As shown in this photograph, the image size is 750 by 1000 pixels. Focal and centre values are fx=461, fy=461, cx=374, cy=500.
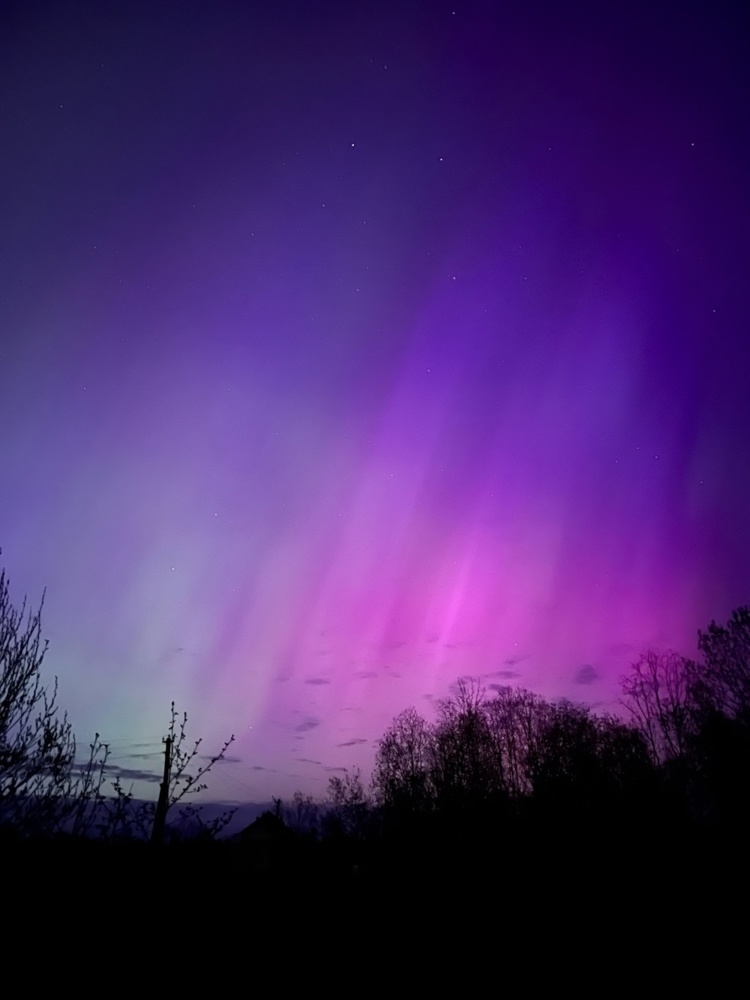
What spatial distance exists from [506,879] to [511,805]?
1867 centimetres

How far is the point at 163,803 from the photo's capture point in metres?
17.8

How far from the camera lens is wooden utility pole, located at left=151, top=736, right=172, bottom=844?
16.7 meters

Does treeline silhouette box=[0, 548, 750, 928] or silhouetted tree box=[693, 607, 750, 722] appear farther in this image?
silhouetted tree box=[693, 607, 750, 722]

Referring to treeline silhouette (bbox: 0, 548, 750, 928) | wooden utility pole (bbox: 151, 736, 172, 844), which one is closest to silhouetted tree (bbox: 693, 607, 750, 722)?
treeline silhouette (bbox: 0, 548, 750, 928)

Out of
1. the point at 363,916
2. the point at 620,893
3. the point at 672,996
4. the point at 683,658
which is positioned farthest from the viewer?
the point at 683,658

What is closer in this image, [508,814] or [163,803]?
[163,803]

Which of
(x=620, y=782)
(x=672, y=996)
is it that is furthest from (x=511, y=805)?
(x=672, y=996)

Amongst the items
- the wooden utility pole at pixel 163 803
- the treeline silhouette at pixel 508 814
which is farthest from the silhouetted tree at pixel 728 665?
the wooden utility pole at pixel 163 803

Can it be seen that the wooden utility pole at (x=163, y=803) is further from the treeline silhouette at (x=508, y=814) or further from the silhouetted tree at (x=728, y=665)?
the silhouetted tree at (x=728, y=665)

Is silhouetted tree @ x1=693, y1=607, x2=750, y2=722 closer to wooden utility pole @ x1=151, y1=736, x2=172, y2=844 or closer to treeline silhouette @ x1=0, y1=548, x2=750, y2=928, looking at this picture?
treeline silhouette @ x1=0, y1=548, x2=750, y2=928

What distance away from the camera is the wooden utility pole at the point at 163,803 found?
16688 mm

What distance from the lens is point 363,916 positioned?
63.6 feet

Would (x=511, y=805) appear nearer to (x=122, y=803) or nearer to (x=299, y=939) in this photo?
(x=299, y=939)

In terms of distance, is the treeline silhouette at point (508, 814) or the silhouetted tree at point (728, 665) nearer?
the treeline silhouette at point (508, 814)
